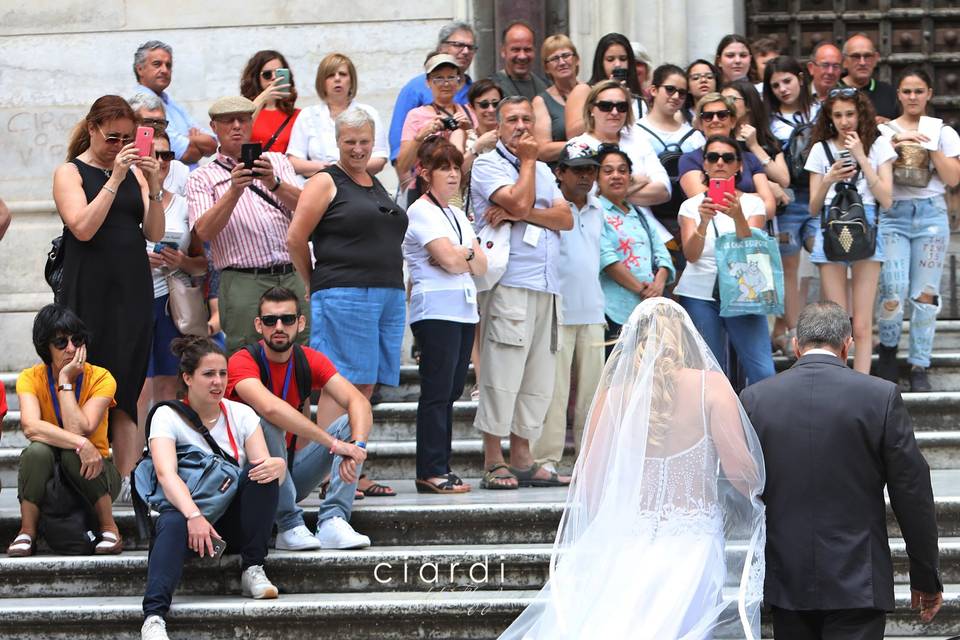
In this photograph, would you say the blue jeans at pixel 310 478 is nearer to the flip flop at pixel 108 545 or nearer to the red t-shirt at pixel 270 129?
the flip flop at pixel 108 545

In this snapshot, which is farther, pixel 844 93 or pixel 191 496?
pixel 844 93

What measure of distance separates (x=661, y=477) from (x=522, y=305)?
293 centimetres

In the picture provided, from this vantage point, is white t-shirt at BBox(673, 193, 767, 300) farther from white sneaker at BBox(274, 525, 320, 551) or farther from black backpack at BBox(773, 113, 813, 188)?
white sneaker at BBox(274, 525, 320, 551)

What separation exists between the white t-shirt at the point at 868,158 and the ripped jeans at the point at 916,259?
222mm

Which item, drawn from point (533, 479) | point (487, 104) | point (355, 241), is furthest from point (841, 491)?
point (487, 104)

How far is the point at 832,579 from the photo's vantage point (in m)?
5.78

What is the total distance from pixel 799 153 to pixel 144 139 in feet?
13.5

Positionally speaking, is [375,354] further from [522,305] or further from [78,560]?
[78,560]

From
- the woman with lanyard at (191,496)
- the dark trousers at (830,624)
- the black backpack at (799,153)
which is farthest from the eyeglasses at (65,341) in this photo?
the black backpack at (799,153)

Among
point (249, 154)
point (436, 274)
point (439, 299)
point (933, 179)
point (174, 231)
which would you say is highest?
point (249, 154)

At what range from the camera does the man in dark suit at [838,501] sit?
5773mm

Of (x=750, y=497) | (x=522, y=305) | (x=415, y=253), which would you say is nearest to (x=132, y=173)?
(x=415, y=253)

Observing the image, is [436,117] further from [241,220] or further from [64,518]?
[64,518]

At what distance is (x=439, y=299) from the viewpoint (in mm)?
8508
